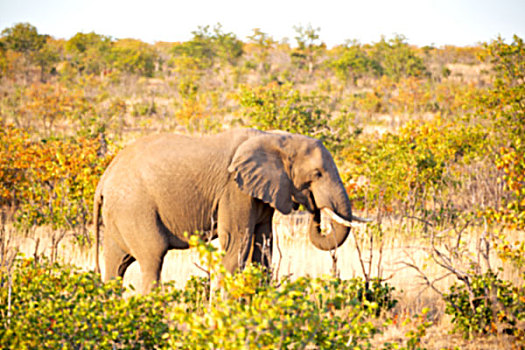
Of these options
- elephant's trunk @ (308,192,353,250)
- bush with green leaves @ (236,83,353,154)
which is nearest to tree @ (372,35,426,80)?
bush with green leaves @ (236,83,353,154)

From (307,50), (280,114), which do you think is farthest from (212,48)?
(280,114)

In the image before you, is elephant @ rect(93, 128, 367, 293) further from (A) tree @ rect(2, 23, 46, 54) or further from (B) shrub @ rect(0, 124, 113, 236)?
(A) tree @ rect(2, 23, 46, 54)

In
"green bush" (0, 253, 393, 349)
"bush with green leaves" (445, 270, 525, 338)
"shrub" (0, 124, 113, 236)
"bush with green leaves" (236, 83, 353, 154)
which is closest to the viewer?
"green bush" (0, 253, 393, 349)

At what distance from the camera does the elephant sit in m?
6.61

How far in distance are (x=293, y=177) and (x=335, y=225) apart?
79cm

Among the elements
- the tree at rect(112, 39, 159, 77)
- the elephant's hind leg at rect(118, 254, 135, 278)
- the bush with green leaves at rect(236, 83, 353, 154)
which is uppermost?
the tree at rect(112, 39, 159, 77)

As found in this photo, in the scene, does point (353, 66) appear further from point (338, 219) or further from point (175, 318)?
point (175, 318)

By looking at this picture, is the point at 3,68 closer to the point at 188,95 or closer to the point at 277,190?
the point at 188,95

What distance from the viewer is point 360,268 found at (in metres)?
9.00

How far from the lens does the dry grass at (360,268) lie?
6156 mm

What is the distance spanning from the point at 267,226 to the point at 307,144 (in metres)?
1.16

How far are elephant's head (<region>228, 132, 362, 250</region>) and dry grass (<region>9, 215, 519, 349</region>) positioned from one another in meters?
0.38

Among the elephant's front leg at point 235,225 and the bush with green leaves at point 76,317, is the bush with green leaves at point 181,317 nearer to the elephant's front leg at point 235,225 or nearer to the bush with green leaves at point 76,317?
the bush with green leaves at point 76,317

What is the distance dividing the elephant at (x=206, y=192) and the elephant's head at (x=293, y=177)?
0.04 feet
